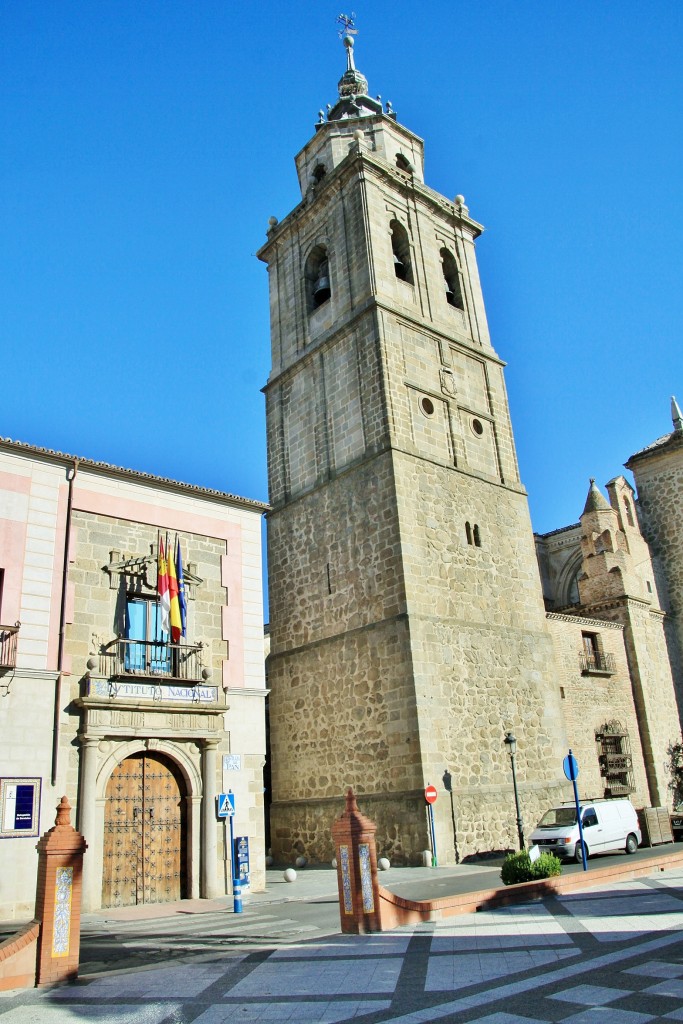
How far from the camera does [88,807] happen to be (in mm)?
12883

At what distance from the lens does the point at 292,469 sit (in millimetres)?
24609

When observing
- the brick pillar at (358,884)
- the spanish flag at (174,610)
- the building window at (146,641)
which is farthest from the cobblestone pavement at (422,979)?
the spanish flag at (174,610)

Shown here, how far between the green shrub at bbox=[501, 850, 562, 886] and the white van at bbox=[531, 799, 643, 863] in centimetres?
443

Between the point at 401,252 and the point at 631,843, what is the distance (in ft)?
60.0

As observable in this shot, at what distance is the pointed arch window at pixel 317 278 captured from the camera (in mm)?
25766

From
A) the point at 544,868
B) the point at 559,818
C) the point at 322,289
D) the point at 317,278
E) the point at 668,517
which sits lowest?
the point at 544,868

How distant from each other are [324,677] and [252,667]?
5563 millimetres

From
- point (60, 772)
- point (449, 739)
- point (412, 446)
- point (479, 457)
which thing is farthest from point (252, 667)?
point (479, 457)

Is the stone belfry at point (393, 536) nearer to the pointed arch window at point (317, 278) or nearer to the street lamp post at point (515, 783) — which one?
the pointed arch window at point (317, 278)

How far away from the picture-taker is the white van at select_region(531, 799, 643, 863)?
16.7 meters

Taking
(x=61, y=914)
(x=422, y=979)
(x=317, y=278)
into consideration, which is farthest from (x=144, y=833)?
(x=317, y=278)

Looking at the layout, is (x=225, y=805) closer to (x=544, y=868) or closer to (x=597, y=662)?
(x=544, y=868)

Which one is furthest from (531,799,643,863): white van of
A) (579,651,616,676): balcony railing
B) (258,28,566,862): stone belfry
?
(579,651,616,676): balcony railing

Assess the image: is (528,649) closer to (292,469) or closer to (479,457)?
(479,457)
